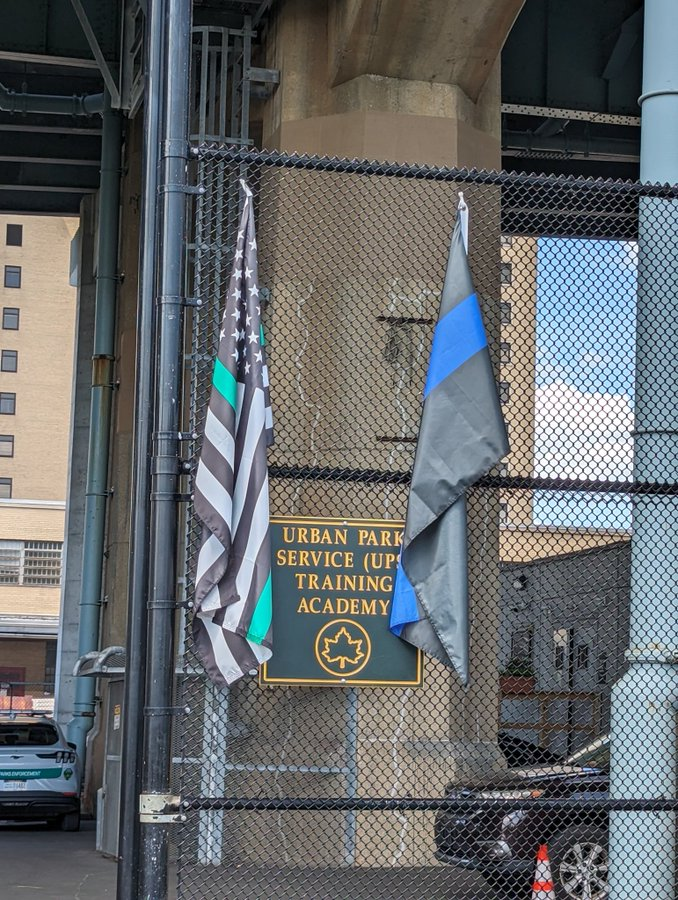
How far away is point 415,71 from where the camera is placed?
14.2 metres

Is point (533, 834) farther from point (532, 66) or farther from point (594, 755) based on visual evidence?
point (532, 66)

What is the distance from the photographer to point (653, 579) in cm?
786

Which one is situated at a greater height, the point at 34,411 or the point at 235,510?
the point at 34,411

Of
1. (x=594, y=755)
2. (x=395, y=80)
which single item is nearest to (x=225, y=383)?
(x=594, y=755)

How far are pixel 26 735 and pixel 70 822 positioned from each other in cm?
133

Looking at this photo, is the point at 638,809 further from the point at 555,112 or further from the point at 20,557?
the point at 20,557

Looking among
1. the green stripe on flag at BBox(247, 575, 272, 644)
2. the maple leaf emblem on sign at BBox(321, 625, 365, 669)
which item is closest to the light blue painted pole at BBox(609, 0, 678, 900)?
the maple leaf emblem on sign at BBox(321, 625, 365, 669)

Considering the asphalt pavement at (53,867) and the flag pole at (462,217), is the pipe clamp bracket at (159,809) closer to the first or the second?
the flag pole at (462,217)

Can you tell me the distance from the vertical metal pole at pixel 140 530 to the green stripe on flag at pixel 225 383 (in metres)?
0.32

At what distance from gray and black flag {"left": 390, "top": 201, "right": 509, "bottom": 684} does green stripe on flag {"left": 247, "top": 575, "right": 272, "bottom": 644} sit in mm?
674

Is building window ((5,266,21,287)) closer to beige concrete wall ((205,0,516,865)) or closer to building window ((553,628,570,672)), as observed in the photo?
building window ((553,628,570,672))

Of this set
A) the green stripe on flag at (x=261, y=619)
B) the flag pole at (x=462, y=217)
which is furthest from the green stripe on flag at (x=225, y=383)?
the flag pole at (x=462, y=217)

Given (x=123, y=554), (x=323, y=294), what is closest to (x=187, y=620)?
(x=323, y=294)

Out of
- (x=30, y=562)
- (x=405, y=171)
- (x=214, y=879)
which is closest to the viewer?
(x=405, y=171)
